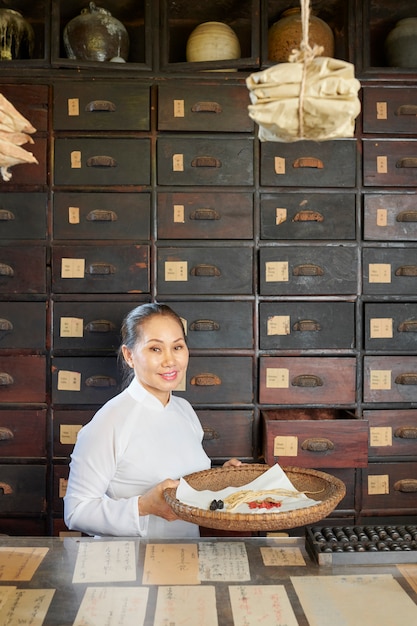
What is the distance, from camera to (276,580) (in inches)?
53.7

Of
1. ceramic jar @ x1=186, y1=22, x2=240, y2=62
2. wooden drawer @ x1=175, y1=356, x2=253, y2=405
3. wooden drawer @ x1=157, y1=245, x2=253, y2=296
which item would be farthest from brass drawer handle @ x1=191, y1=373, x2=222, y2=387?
ceramic jar @ x1=186, y1=22, x2=240, y2=62

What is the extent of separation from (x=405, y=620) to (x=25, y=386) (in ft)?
6.68

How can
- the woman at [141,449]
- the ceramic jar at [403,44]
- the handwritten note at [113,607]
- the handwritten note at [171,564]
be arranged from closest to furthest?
1. the handwritten note at [113,607]
2. the handwritten note at [171,564]
3. the woman at [141,449]
4. the ceramic jar at [403,44]

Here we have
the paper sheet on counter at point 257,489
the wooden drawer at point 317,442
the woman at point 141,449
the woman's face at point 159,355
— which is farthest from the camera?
the wooden drawer at point 317,442

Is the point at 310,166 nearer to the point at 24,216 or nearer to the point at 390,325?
the point at 390,325

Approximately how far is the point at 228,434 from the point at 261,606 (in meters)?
1.57

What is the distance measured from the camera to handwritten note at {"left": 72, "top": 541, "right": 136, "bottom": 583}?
54.1 inches

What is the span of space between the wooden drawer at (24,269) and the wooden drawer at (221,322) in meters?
0.61

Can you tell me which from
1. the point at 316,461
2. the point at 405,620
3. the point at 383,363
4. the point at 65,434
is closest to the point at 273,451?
the point at 316,461

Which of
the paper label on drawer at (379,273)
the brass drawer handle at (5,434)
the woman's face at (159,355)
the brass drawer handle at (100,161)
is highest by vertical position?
the brass drawer handle at (100,161)

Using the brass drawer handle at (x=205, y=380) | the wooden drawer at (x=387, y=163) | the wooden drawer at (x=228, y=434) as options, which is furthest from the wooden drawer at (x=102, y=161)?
the wooden drawer at (x=228, y=434)

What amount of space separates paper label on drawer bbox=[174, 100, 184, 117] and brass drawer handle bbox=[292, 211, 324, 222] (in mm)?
704

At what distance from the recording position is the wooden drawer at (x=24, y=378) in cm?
280

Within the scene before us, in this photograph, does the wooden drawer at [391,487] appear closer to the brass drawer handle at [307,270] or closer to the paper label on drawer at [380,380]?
the paper label on drawer at [380,380]
